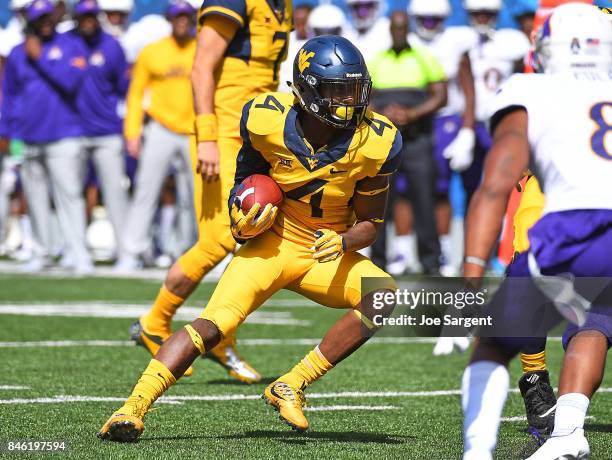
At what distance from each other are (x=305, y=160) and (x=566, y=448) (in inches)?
66.5

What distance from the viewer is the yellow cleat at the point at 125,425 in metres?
4.92

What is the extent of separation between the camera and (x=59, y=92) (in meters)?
13.3

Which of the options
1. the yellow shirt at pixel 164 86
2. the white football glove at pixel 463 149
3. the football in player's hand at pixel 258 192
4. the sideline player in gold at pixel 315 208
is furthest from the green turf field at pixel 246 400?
the yellow shirt at pixel 164 86

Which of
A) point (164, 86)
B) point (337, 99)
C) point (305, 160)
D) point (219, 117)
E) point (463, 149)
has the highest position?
point (337, 99)

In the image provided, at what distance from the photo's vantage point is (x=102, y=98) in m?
13.4

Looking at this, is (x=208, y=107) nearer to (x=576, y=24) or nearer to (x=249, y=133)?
(x=249, y=133)

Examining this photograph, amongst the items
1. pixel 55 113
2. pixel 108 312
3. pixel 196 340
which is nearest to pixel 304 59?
pixel 196 340

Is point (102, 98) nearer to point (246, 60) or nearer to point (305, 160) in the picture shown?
point (246, 60)

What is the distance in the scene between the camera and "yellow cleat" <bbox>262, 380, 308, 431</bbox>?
518 centimetres

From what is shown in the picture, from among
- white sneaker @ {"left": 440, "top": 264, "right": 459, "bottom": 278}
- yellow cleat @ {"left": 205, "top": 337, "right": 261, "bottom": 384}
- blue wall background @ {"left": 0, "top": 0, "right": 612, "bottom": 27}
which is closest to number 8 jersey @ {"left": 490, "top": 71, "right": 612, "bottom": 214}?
yellow cleat @ {"left": 205, "top": 337, "right": 261, "bottom": 384}

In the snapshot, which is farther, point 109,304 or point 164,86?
point 164,86

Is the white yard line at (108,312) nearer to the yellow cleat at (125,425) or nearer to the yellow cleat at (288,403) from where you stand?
the yellow cleat at (288,403)

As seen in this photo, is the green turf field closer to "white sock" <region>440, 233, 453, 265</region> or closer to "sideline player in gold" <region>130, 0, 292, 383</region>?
"sideline player in gold" <region>130, 0, 292, 383</region>

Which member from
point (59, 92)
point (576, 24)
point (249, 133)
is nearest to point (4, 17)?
point (59, 92)
